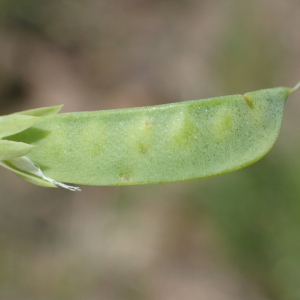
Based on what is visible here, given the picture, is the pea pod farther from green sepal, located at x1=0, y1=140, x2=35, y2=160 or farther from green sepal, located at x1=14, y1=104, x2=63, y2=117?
green sepal, located at x1=0, y1=140, x2=35, y2=160

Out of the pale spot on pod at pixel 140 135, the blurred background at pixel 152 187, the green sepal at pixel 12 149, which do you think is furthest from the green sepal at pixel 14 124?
the blurred background at pixel 152 187

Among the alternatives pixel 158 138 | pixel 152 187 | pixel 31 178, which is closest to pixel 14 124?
pixel 31 178

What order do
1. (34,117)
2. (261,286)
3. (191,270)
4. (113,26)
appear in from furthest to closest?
(113,26)
(191,270)
(261,286)
(34,117)

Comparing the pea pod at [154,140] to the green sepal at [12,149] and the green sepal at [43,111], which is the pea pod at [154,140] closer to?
the green sepal at [43,111]

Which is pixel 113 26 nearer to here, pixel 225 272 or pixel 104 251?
pixel 104 251

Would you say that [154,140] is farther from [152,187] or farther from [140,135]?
[152,187]

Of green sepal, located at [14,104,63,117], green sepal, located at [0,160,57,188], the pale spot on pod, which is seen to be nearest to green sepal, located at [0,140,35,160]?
green sepal, located at [0,160,57,188]

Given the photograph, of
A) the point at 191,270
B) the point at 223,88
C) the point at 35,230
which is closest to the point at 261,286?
the point at 191,270
